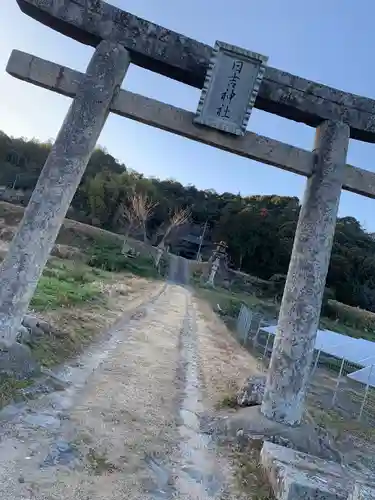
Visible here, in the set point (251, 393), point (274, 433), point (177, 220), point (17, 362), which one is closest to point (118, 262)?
point (177, 220)

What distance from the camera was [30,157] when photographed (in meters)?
51.1

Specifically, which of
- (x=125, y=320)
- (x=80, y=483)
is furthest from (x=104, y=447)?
(x=125, y=320)

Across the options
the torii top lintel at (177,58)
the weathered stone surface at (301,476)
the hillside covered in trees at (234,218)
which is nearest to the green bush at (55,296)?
the torii top lintel at (177,58)

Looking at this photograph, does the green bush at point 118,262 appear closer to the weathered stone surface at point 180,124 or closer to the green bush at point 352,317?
the green bush at point 352,317

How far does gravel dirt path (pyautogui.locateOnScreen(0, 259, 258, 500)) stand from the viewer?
3.17 metres

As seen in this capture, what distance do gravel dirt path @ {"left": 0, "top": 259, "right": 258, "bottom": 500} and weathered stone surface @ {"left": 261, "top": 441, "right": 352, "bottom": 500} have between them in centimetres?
39

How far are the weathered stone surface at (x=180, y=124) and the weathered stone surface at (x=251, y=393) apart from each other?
3.05 meters

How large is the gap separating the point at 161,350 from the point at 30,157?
47.7m

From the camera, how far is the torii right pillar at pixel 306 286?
17.1 ft

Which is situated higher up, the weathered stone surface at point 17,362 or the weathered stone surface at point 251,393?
the weathered stone surface at point 251,393

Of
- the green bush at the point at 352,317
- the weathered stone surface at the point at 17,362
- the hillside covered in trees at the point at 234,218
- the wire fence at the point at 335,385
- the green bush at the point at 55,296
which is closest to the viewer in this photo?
the weathered stone surface at the point at 17,362

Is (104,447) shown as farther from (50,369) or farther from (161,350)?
(161,350)

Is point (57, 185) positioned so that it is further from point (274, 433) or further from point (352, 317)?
point (352, 317)

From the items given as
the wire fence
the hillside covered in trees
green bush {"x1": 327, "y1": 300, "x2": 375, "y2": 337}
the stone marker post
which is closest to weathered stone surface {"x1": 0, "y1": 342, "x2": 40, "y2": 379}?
the stone marker post
